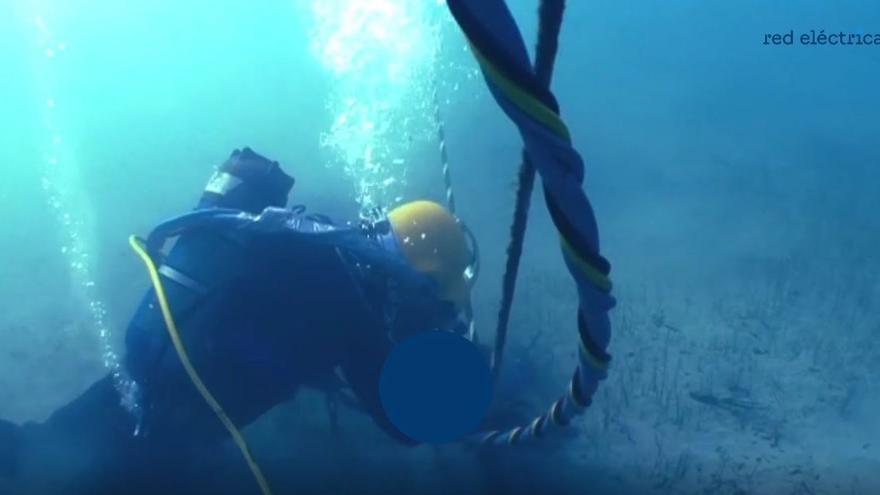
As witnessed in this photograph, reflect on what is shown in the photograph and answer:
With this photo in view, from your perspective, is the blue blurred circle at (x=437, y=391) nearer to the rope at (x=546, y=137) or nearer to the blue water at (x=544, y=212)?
the rope at (x=546, y=137)

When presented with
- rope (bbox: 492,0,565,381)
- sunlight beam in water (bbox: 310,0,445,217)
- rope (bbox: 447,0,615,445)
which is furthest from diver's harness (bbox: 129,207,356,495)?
sunlight beam in water (bbox: 310,0,445,217)

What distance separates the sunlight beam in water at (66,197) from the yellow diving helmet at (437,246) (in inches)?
56.4

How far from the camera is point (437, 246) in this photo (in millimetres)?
3555

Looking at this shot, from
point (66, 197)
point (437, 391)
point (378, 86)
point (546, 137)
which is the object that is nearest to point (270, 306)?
point (437, 391)

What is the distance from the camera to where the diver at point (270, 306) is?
3.29 m

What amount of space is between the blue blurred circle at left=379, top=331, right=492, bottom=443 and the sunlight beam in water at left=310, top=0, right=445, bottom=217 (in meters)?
6.58

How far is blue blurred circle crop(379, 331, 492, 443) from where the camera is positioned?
2074 mm

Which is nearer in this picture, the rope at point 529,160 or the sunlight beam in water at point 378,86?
the rope at point 529,160

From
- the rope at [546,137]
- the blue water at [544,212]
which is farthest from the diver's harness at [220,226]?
the rope at [546,137]

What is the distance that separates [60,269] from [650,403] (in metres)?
6.66

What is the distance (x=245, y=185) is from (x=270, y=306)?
1.98 feet

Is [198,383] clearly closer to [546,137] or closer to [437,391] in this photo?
[437,391]

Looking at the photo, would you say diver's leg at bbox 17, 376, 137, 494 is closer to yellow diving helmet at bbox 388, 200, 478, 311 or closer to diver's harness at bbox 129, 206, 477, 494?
diver's harness at bbox 129, 206, 477, 494

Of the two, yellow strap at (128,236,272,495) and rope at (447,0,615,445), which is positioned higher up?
rope at (447,0,615,445)
